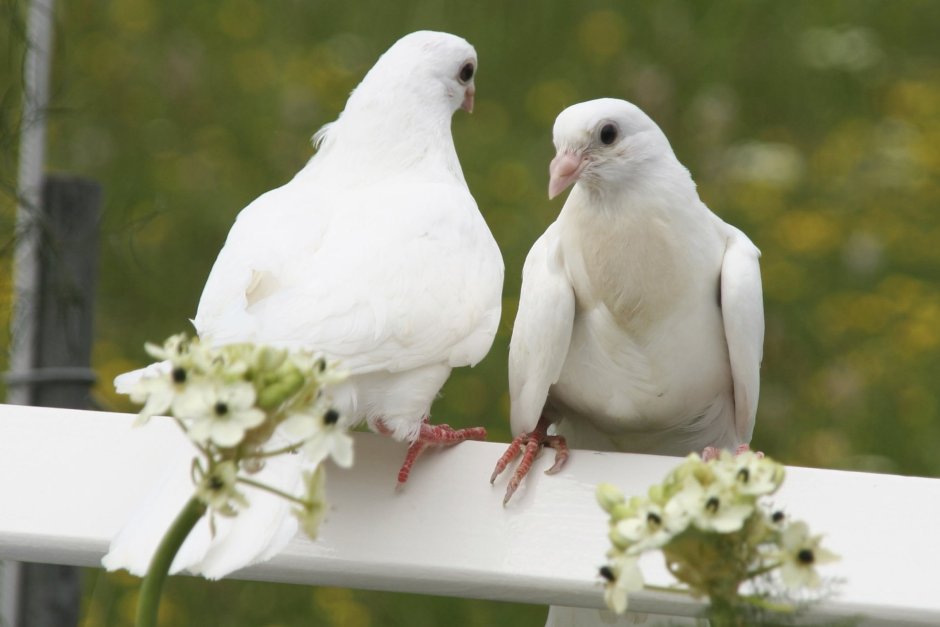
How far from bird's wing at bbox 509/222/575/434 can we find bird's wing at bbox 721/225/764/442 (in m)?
0.25

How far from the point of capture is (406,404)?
200 centimetres

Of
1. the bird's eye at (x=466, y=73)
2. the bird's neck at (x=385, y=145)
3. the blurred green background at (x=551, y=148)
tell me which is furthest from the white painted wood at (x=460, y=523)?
the blurred green background at (x=551, y=148)

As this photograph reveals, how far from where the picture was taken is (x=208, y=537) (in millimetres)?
1549

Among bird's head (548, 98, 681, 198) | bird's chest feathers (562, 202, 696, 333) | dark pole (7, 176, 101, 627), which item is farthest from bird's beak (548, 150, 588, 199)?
dark pole (7, 176, 101, 627)

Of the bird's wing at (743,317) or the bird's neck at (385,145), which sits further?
the bird's neck at (385,145)

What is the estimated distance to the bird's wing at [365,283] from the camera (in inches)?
74.7

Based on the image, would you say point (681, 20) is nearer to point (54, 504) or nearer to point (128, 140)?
point (128, 140)

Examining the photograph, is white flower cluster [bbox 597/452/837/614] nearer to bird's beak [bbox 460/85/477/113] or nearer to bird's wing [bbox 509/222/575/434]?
bird's wing [bbox 509/222/575/434]

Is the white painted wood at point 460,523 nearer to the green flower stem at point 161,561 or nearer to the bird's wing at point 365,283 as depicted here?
the bird's wing at point 365,283

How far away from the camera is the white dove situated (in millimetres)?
2258

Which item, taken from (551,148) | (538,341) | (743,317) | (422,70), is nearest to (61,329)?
(422,70)

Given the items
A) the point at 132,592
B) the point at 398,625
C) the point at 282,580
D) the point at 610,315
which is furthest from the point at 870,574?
the point at 132,592

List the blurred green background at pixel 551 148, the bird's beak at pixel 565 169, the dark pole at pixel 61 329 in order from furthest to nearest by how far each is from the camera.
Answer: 1. the blurred green background at pixel 551 148
2. the dark pole at pixel 61 329
3. the bird's beak at pixel 565 169

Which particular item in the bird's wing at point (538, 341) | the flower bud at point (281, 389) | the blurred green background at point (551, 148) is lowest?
the blurred green background at point (551, 148)
